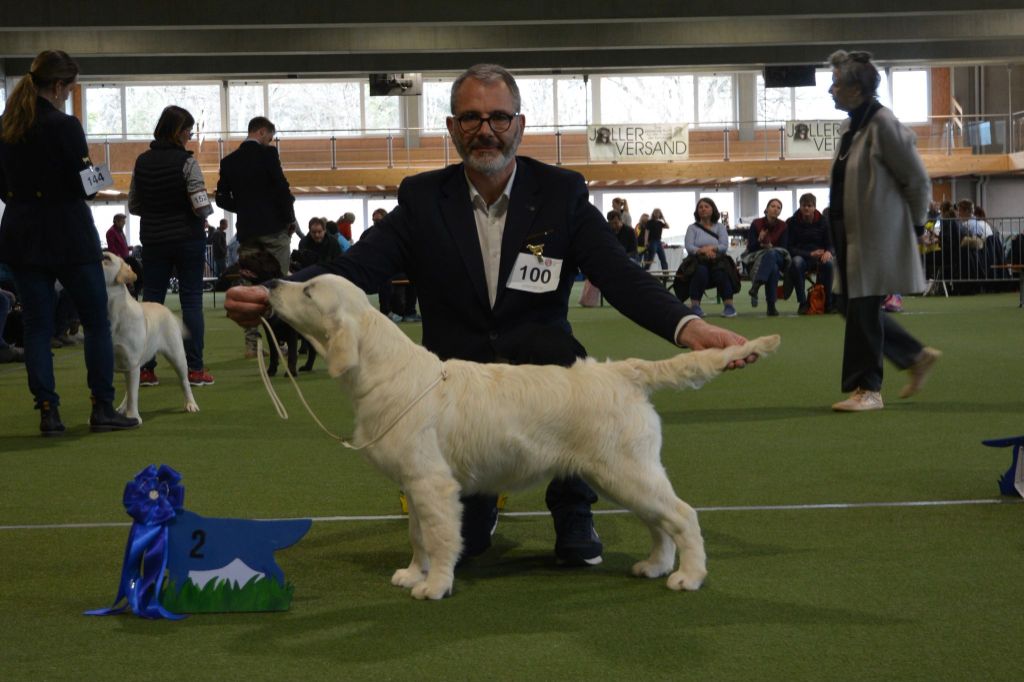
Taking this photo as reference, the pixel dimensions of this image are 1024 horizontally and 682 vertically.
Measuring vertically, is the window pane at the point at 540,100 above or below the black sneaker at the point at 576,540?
above

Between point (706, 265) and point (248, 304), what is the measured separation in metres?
12.3

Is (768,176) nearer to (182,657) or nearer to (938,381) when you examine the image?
(938,381)

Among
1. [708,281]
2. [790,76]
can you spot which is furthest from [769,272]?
[790,76]

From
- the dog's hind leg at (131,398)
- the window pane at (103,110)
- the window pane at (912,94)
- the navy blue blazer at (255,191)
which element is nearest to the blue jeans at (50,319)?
the dog's hind leg at (131,398)

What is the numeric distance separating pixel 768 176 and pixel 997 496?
86.2 ft

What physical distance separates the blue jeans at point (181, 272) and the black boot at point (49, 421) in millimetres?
1526

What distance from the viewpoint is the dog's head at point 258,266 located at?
877 centimetres

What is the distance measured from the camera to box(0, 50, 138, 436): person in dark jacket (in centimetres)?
551

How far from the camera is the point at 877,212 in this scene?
19.4 feet

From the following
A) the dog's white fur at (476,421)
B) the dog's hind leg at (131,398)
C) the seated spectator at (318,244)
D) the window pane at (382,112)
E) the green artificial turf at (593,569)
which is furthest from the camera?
the window pane at (382,112)

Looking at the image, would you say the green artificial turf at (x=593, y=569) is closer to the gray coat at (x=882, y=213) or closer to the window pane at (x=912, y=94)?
the gray coat at (x=882, y=213)

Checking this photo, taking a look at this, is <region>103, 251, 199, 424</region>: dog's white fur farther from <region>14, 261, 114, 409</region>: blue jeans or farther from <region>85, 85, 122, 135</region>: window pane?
<region>85, 85, 122, 135</region>: window pane

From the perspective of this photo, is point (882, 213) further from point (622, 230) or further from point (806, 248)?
point (622, 230)

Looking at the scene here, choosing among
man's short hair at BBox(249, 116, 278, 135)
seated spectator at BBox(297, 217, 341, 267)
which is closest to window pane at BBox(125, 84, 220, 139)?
seated spectator at BBox(297, 217, 341, 267)
